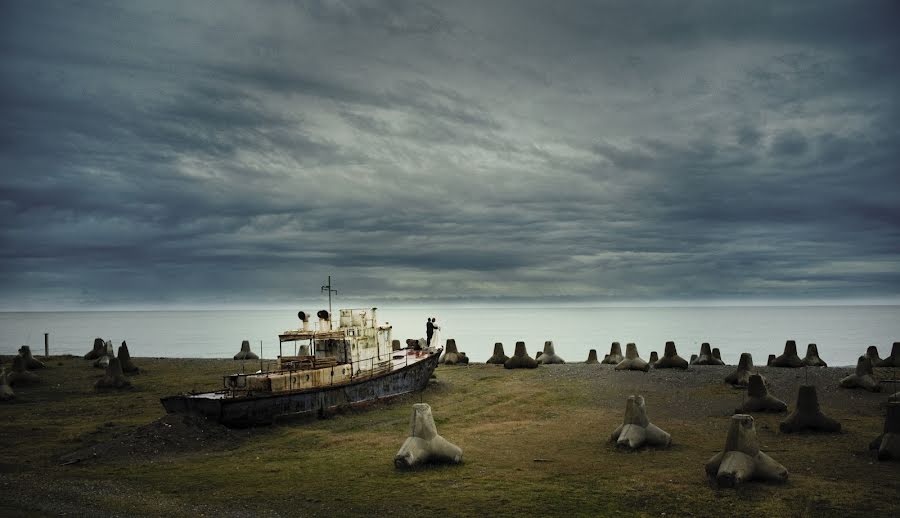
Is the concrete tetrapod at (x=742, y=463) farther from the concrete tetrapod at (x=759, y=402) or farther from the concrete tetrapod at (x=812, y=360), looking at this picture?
the concrete tetrapod at (x=812, y=360)

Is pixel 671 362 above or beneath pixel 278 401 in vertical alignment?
beneath

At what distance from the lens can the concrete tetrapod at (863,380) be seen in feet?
86.9

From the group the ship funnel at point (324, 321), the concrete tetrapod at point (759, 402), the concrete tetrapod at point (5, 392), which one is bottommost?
the concrete tetrapod at point (759, 402)

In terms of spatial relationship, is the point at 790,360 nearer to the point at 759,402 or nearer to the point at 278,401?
the point at 759,402

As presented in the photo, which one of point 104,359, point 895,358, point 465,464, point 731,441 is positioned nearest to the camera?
point 731,441

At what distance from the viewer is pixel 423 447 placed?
16.2m

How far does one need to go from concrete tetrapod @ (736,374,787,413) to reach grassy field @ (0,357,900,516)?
77 cm

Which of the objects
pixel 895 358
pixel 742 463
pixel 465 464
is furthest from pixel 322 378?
pixel 895 358

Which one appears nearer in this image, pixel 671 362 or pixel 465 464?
pixel 465 464

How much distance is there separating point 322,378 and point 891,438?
63.8 ft

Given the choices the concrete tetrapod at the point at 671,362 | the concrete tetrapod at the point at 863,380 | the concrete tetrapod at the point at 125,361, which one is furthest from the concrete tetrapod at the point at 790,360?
the concrete tetrapod at the point at 125,361

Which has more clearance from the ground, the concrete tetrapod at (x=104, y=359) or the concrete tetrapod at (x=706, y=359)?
the concrete tetrapod at (x=104, y=359)

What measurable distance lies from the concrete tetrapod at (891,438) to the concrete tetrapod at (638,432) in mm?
5076

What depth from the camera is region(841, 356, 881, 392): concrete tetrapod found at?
26484 millimetres
